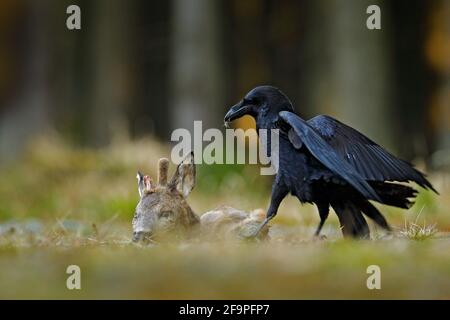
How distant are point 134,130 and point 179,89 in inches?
67.8

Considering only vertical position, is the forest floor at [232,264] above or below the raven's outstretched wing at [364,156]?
below

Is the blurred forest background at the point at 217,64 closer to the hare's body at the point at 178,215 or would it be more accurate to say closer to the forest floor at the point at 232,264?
the forest floor at the point at 232,264

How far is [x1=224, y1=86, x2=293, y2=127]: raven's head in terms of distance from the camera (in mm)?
4441

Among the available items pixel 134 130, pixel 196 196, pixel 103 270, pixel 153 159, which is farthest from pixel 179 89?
pixel 103 270

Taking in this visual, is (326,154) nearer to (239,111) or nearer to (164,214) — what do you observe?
(239,111)

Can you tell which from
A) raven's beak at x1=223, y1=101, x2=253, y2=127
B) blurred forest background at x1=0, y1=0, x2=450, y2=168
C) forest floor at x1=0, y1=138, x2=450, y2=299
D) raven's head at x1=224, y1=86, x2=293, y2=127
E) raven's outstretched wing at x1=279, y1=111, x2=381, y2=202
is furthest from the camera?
blurred forest background at x1=0, y1=0, x2=450, y2=168

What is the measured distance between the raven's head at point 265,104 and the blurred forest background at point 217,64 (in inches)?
225

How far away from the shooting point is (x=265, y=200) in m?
7.86

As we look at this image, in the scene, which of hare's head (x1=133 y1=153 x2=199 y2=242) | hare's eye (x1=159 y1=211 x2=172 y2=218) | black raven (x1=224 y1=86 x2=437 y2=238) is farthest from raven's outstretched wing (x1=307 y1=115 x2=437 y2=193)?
hare's eye (x1=159 y1=211 x2=172 y2=218)

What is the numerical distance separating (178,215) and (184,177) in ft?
0.72

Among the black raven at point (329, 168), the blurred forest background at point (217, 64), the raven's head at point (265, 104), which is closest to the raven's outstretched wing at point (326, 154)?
the black raven at point (329, 168)

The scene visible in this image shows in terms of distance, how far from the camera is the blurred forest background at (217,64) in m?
12.3

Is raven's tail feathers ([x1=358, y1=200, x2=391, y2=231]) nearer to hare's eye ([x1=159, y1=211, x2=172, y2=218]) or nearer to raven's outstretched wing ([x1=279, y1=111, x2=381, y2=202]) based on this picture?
raven's outstretched wing ([x1=279, y1=111, x2=381, y2=202])

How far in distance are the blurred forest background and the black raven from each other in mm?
5837
